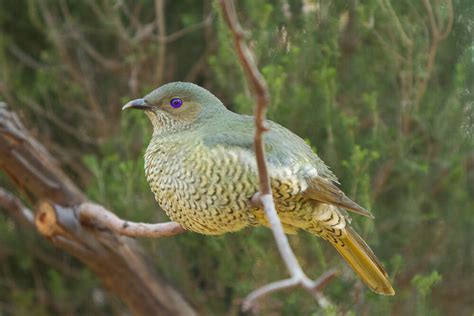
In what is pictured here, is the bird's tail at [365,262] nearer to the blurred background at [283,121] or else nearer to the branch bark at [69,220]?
the blurred background at [283,121]

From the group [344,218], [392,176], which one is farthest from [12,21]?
[344,218]

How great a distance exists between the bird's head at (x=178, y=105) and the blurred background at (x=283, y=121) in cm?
64

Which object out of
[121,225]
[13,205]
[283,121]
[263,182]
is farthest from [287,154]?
[13,205]

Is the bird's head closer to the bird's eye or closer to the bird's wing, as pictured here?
the bird's eye

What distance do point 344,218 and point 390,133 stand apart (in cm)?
127

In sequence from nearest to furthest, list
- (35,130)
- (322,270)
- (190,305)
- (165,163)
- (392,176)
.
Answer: (165,163), (322,270), (190,305), (392,176), (35,130)

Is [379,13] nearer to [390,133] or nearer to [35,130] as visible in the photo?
[390,133]

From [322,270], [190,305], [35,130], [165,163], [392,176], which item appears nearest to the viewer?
[165,163]

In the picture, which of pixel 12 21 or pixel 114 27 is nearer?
pixel 114 27

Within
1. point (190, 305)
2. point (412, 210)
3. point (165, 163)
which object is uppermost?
point (165, 163)

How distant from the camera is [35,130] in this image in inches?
184

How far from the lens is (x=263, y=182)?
1979mm

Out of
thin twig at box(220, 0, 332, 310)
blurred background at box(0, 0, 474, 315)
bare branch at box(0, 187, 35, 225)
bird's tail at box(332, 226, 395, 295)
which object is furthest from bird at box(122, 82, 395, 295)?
bare branch at box(0, 187, 35, 225)

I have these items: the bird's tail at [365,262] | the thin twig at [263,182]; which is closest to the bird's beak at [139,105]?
the bird's tail at [365,262]
